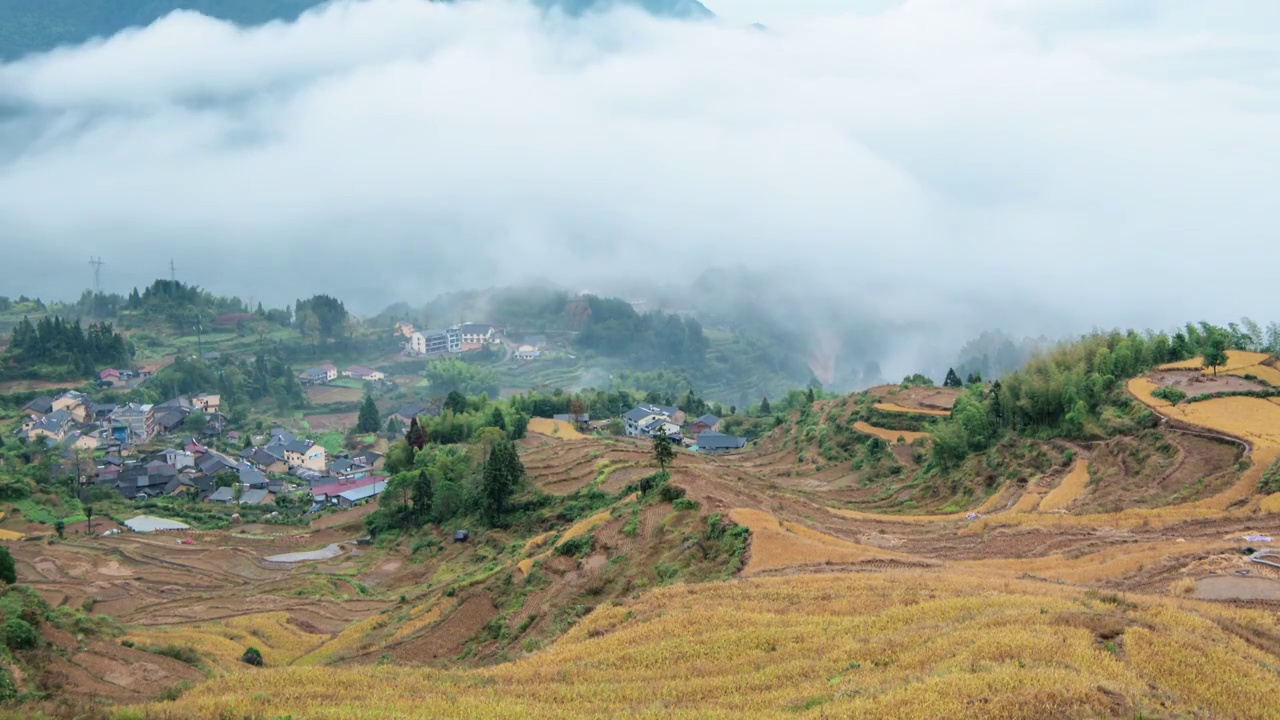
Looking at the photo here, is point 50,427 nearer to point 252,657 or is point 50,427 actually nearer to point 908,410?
point 252,657

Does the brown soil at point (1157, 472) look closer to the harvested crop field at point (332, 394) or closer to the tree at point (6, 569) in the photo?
the tree at point (6, 569)

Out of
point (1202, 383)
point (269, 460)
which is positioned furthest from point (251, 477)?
point (1202, 383)

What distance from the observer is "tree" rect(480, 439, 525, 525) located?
45312 mm

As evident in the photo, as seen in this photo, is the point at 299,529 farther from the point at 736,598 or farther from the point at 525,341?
the point at 525,341

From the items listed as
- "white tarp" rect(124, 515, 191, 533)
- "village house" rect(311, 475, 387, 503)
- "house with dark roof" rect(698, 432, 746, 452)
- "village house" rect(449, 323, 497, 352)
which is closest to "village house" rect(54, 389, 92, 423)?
"village house" rect(311, 475, 387, 503)

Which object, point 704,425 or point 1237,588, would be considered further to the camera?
point 704,425

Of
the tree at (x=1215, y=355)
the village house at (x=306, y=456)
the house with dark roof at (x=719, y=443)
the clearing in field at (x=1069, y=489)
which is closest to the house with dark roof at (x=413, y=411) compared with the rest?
the village house at (x=306, y=456)

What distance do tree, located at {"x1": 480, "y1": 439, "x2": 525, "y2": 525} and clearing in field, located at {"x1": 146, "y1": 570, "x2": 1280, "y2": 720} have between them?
26.2 m

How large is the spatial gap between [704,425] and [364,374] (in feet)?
212

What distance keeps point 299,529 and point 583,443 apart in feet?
65.7

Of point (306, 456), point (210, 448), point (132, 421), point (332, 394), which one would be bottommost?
point (306, 456)

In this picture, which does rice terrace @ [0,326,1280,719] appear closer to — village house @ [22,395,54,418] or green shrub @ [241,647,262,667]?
green shrub @ [241,647,262,667]

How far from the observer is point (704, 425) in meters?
89.7

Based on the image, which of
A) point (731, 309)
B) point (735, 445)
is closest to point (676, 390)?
point (735, 445)
